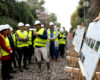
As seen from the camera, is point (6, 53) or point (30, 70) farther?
point (30, 70)

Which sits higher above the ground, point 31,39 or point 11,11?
point 11,11

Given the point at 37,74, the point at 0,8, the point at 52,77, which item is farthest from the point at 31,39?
the point at 0,8

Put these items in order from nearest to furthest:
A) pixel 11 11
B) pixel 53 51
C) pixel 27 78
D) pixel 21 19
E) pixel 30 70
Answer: pixel 27 78 < pixel 30 70 < pixel 53 51 < pixel 11 11 < pixel 21 19

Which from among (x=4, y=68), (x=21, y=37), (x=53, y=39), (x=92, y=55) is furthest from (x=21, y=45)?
(x=92, y=55)

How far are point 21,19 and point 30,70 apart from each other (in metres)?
15.5

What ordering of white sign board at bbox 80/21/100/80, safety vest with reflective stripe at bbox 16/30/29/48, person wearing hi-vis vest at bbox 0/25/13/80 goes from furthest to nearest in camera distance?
safety vest with reflective stripe at bbox 16/30/29/48, person wearing hi-vis vest at bbox 0/25/13/80, white sign board at bbox 80/21/100/80

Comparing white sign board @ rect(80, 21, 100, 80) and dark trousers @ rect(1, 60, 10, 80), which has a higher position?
white sign board @ rect(80, 21, 100, 80)

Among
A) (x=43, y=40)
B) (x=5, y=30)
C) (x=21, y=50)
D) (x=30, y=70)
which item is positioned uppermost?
(x=5, y=30)

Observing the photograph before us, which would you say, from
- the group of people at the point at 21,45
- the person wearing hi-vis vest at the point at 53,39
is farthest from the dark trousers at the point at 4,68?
the person wearing hi-vis vest at the point at 53,39

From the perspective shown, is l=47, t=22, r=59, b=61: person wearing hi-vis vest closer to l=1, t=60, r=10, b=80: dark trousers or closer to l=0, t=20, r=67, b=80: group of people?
l=0, t=20, r=67, b=80: group of people

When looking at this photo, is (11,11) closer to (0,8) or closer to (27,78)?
(0,8)

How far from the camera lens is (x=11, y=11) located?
17.6m

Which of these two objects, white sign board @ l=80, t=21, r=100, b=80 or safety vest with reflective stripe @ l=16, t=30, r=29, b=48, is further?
safety vest with reflective stripe @ l=16, t=30, r=29, b=48

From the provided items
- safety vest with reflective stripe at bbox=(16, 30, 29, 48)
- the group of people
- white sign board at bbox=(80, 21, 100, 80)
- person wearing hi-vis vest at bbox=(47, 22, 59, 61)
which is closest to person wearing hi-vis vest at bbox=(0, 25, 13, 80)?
the group of people
